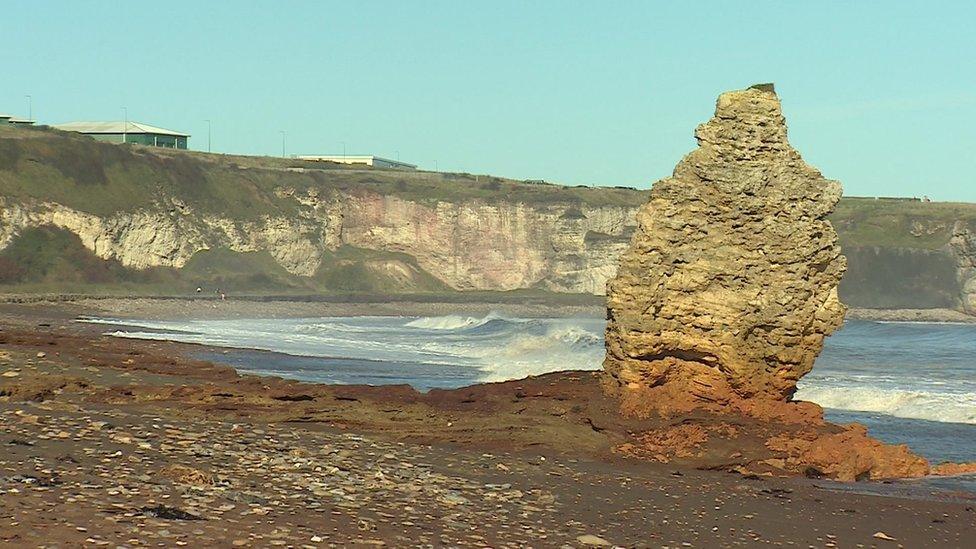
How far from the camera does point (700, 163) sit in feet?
63.9

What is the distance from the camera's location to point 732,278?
18844 mm

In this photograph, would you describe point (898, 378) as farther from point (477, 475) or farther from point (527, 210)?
point (527, 210)

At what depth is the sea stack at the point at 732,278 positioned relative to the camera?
1881 centimetres

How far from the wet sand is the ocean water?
7.87 m

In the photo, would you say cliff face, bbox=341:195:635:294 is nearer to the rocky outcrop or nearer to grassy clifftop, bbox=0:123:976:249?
grassy clifftop, bbox=0:123:976:249

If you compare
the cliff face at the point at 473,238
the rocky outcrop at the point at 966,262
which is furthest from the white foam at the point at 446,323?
the rocky outcrop at the point at 966,262

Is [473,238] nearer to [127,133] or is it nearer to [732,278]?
[127,133]

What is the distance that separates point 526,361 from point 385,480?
115ft

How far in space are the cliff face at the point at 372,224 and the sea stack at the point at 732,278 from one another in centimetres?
9236

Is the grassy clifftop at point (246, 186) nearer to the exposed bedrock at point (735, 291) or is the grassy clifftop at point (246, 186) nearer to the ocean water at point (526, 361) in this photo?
the ocean water at point (526, 361)

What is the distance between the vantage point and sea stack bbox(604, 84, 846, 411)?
18812 mm

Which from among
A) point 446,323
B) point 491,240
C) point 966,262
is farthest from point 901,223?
point 446,323

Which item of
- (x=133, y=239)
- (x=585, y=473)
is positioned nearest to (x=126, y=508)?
(x=585, y=473)

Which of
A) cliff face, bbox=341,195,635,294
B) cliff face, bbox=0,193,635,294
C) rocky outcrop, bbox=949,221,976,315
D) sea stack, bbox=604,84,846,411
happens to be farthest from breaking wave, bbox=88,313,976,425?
rocky outcrop, bbox=949,221,976,315
